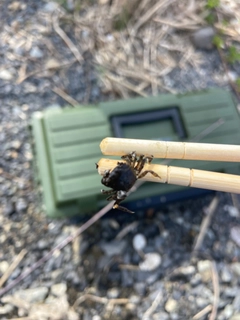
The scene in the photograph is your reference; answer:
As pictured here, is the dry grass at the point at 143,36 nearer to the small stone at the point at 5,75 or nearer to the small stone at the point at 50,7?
the small stone at the point at 50,7

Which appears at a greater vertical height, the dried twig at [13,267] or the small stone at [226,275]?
the dried twig at [13,267]

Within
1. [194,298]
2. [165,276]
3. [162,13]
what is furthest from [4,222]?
[162,13]

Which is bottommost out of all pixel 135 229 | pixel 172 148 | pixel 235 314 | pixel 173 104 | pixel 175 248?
pixel 235 314

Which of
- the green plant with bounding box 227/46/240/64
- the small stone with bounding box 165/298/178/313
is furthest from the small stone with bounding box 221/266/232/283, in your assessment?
the green plant with bounding box 227/46/240/64

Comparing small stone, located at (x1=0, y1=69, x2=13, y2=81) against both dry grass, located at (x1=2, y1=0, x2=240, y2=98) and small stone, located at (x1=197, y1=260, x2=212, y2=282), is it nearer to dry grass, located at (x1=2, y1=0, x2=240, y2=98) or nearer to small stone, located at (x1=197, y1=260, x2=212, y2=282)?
dry grass, located at (x1=2, y1=0, x2=240, y2=98)

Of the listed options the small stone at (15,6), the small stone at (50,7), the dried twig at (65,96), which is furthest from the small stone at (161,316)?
the small stone at (15,6)

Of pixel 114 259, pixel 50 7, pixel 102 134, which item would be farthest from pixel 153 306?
pixel 50 7

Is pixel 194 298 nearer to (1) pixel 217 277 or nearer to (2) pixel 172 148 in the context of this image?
(1) pixel 217 277
